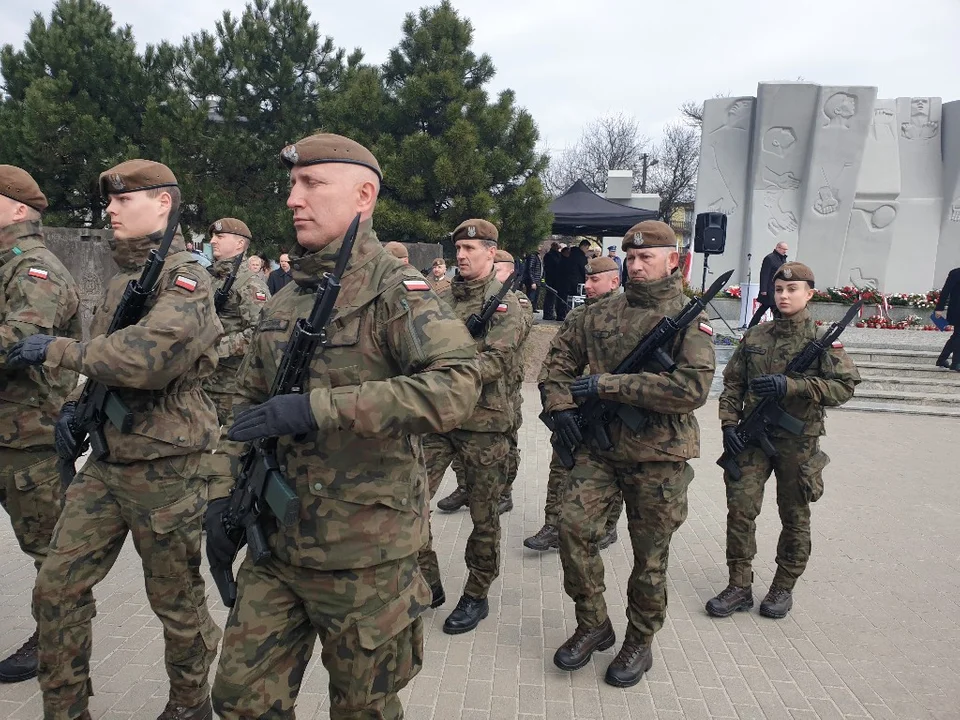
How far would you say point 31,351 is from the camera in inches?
98.3

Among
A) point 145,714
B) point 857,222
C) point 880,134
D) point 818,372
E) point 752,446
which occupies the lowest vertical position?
point 145,714

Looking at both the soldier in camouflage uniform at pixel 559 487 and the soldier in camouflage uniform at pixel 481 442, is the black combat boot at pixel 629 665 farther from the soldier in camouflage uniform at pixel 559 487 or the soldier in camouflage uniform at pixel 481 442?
the soldier in camouflage uniform at pixel 559 487

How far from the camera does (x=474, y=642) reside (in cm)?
371

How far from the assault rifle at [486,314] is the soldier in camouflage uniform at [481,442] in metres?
0.03

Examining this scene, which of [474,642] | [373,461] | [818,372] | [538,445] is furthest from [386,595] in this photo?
[538,445]

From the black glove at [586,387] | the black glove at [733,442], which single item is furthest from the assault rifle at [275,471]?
the black glove at [733,442]

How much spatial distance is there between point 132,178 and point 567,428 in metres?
2.22

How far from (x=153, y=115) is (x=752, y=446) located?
15.0 m

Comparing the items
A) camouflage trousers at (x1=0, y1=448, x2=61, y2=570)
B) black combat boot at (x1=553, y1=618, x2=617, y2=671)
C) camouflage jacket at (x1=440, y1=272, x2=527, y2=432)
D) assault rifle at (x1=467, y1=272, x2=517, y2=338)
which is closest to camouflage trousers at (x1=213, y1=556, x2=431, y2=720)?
black combat boot at (x1=553, y1=618, x2=617, y2=671)

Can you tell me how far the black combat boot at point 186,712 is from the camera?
8.95ft

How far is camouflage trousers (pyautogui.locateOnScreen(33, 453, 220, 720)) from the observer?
8.18 feet

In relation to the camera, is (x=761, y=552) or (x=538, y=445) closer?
(x=761, y=552)

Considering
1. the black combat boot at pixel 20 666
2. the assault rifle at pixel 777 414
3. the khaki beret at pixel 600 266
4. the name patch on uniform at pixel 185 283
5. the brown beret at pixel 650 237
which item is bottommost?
the black combat boot at pixel 20 666

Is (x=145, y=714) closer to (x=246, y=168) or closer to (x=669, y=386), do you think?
(x=669, y=386)
